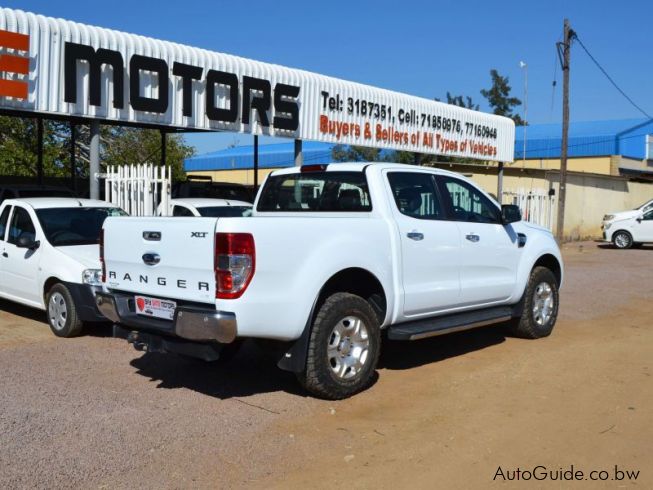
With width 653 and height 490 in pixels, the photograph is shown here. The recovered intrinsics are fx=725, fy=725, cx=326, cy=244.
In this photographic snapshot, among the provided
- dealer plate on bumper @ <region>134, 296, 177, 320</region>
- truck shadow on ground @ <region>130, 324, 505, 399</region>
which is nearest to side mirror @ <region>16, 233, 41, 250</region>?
truck shadow on ground @ <region>130, 324, 505, 399</region>

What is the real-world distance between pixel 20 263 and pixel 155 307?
13.8 feet

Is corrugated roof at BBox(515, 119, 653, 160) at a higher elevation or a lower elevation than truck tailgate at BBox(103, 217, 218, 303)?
higher

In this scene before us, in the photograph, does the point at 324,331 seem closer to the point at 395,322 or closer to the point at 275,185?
the point at 395,322

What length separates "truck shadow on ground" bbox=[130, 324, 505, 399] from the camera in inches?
249

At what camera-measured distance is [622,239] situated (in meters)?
25.2

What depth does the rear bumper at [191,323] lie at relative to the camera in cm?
515

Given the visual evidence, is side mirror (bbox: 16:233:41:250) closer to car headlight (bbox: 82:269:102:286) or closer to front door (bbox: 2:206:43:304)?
front door (bbox: 2:206:43:304)

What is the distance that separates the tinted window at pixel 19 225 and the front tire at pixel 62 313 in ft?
3.47

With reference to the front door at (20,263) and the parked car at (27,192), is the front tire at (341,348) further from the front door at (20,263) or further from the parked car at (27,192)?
the parked car at (27,192)

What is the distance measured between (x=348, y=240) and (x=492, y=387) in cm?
187

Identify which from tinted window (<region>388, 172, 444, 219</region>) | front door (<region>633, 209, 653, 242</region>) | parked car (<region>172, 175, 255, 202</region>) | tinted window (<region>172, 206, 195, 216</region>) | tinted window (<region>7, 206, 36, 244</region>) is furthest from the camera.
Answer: front door (<region>633, 209, 653, 242</region>)

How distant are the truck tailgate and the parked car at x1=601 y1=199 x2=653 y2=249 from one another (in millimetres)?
22242

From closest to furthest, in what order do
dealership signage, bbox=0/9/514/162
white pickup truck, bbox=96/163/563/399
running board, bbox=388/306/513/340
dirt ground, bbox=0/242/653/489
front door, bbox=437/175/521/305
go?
dirt ground, bbox=0/242/653/489
white pickup truck, bbox=96/163/563/399
running board, bbox=388/306/513/340
front door, bbox=437/175/521/305
dealership signage, bbox=0/9/514/162

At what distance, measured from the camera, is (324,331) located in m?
5.68
